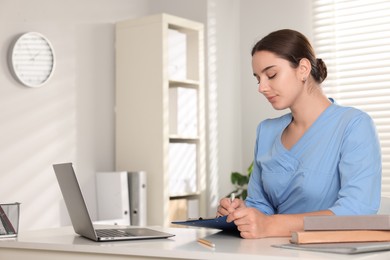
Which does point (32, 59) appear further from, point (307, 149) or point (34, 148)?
point (307, 149)

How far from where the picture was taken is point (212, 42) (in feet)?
15.2

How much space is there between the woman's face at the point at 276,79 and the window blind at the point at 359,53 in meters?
2.12

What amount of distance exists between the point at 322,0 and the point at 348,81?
0.56 meters

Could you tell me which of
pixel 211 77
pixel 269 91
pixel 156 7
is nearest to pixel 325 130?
pixel 269 91

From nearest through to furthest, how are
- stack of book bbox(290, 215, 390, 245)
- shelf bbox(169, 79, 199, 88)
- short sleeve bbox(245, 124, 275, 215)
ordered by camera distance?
stack of book bbox(290, 215, 390, 245) → short sleeve bbox(245, 124, 275, 215) → shelf bbox(169, 79, 199, 88)

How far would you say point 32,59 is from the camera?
3854 mm

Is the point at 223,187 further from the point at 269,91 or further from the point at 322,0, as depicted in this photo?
the point at 269,91

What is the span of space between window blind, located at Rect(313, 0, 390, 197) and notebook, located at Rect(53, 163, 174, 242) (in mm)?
2469

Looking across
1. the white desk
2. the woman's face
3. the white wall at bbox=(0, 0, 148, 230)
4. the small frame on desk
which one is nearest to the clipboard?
the white desk

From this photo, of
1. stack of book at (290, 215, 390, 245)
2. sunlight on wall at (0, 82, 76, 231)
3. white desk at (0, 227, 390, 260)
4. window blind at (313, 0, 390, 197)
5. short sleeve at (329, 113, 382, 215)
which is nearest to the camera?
white desk at (0, 227, 390, 260)

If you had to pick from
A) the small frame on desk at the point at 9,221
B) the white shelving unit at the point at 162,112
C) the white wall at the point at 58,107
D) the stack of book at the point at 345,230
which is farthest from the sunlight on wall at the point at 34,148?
the stack of book at the point at 345,230

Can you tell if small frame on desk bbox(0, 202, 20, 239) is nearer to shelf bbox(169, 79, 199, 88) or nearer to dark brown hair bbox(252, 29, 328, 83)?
dark brown hair bbox(252, 29, 328, 83)

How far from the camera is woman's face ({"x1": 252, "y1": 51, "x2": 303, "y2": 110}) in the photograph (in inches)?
86.4

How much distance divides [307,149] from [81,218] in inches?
28.5
